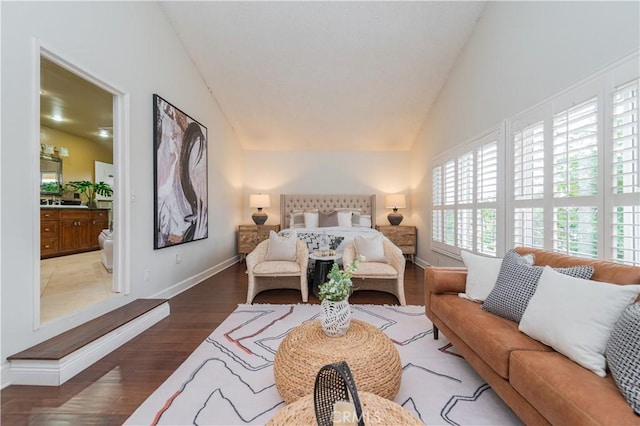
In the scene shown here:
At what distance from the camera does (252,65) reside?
13.4 ft

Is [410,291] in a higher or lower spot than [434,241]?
lower

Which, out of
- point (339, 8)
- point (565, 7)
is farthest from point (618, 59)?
point (339, 8)

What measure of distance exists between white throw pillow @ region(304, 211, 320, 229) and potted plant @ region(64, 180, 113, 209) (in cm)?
478

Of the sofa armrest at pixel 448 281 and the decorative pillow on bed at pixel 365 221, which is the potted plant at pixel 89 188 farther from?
the sofa armrest at pixel 448 281

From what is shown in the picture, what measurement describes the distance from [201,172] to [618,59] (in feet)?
14.9

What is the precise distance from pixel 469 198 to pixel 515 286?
88.3 inches

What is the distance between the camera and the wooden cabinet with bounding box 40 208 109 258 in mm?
4953

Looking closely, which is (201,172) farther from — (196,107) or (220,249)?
(220,249)

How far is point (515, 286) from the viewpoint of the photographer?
1.69m

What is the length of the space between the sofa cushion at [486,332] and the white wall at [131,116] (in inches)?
115

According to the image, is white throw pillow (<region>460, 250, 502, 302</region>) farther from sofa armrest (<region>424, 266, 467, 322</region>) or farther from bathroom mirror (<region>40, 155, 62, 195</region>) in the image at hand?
bathroom mirror (<region>40, 155, 62, 195</region>)

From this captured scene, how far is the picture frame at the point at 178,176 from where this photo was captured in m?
3.18

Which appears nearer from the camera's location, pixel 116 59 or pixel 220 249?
pixel 116 59

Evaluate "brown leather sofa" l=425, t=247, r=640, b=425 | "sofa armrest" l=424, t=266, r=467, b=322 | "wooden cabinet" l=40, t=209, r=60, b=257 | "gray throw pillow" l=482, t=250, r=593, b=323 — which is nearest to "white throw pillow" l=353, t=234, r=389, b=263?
"sofa armrest" l=424, t=266, r=467, b=322
